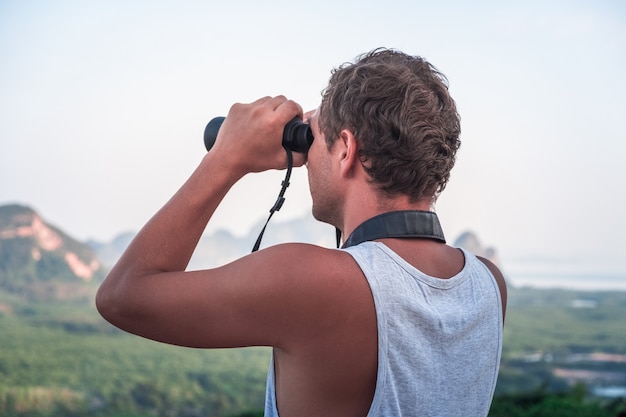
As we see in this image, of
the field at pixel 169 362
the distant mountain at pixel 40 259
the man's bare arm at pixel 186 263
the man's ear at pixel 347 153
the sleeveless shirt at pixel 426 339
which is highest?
the man's ear at pixel 347 153

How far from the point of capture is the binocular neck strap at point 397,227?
4.40 feet

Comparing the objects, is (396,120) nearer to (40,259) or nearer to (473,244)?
(473,244)

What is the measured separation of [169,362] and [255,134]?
31.0ft

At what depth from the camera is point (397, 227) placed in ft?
4.41

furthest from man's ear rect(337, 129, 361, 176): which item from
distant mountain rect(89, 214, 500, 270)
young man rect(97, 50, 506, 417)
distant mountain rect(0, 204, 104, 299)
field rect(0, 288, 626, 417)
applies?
distant mountain rect(0, 204, 104, 299)

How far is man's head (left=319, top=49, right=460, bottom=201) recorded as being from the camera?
4.43 ft

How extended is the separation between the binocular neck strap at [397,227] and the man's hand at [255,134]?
0.23 metres

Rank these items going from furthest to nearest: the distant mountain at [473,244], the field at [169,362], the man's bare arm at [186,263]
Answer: the distant mountain at [473,244] < the field at [169,362] < the man's bare arm at [186,263]

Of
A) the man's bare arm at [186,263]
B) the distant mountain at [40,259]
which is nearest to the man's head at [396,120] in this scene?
the man's bare arm at [186,263]

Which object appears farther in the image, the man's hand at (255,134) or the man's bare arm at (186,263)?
the man's hand at (255,134)

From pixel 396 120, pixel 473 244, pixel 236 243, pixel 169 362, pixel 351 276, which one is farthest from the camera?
pixel 236 243

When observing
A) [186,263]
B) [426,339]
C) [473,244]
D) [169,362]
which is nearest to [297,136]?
[186,263]

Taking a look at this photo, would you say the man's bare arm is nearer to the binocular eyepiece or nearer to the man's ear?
the binocular eyepiece

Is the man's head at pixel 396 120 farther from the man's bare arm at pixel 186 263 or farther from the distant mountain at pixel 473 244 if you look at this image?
the distant mountain at pixel 473 244
